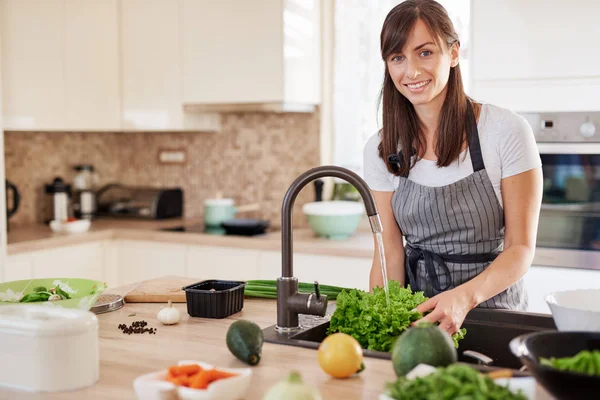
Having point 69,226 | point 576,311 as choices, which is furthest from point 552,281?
point 69,226

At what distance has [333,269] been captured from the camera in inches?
138

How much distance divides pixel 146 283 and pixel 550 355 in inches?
55.9

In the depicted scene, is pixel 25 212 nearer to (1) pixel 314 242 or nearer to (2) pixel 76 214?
(2) pixel 76 214

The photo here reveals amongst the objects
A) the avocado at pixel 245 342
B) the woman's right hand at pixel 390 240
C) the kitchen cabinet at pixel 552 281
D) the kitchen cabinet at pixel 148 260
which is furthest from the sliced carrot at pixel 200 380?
the kitchen cabinet at pixel 148 260

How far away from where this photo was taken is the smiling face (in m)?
2.12

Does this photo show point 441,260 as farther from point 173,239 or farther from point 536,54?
point 173,239

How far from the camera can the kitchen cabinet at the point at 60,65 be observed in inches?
143

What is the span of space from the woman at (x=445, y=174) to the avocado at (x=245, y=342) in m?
0.65

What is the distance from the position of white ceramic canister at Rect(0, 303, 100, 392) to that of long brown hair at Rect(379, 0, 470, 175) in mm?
1168

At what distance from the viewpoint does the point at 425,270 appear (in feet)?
7.48

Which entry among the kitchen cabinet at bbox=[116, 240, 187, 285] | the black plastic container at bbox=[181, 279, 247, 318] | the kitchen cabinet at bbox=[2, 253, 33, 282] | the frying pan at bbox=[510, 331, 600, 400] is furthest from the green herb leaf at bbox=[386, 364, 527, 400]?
the kitchen cabinet at bbox=[116, 240, 187, 285]

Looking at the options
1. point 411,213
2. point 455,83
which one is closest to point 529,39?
point 455,83

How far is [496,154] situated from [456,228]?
0.25 m

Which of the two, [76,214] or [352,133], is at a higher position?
[352,133]
